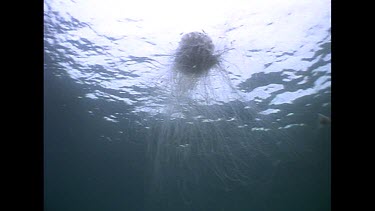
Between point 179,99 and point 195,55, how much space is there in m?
2.97

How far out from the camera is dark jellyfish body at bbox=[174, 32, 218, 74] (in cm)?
984

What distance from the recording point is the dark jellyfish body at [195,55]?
9.84 meters

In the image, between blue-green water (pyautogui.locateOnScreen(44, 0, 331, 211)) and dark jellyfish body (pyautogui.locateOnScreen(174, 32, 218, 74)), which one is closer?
dark jellyfish body (pyautogui.locateOnScreen(174, 32, 218, 74))

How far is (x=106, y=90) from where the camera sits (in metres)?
15.0

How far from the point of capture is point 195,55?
10031 mm

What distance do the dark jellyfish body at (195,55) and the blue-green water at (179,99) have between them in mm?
356

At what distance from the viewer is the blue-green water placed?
10.5 metres

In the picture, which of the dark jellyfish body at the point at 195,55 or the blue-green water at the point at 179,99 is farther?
the blue-green water at the point at 179,99

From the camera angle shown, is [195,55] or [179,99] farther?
[179,99]

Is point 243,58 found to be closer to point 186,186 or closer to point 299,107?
point 299,107

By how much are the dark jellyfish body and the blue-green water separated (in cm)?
36

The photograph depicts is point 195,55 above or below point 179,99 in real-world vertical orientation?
above
